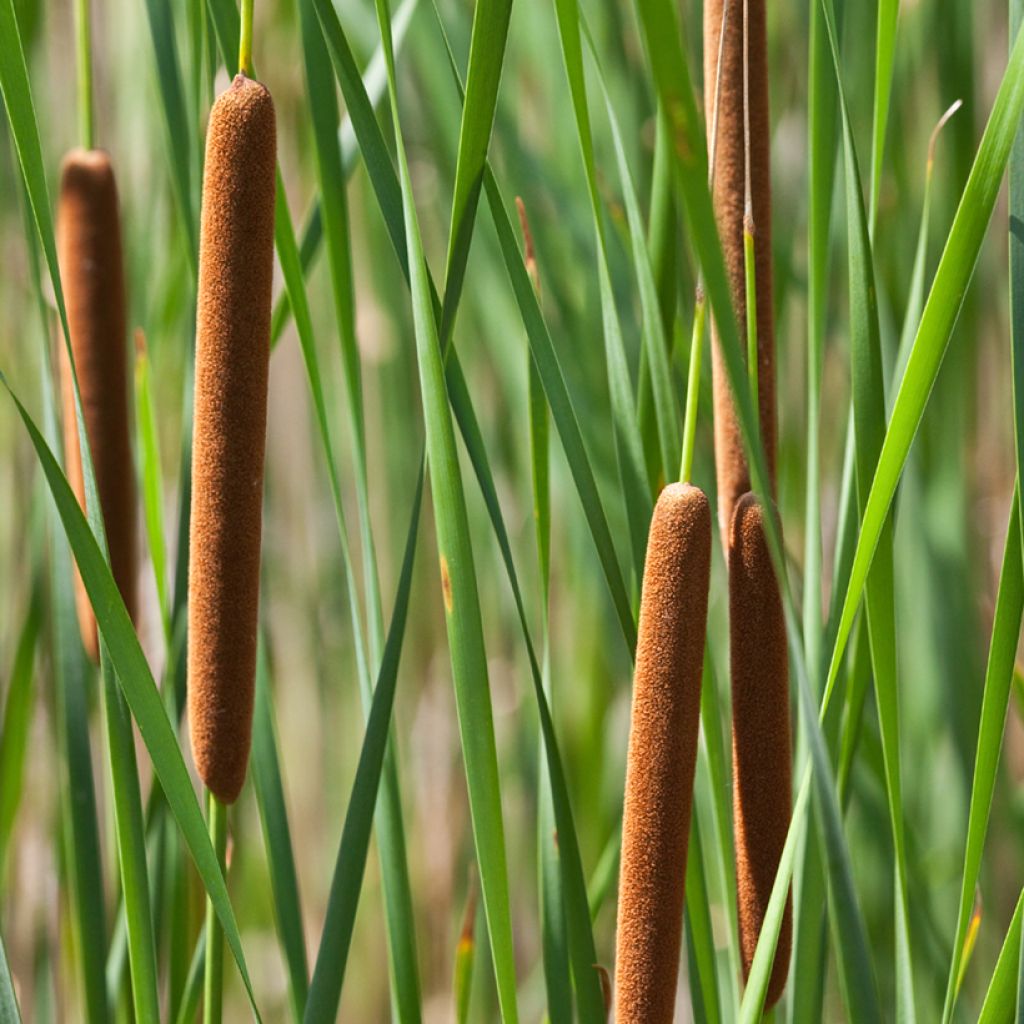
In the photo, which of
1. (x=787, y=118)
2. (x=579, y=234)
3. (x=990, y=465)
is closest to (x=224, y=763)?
(x=579, y=234)

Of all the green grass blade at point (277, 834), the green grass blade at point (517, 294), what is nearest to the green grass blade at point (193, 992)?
the green grass blade at point (277, 834)

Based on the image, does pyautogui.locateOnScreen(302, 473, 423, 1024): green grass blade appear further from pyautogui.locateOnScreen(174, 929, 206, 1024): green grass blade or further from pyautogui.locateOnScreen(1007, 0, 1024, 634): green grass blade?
pyautogui.locateOnScreen(1007, 0, 1024, 634): green grass blade

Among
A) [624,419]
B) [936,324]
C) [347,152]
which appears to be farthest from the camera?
[347,152]

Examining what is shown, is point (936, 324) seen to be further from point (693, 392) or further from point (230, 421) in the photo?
point (230, 421)

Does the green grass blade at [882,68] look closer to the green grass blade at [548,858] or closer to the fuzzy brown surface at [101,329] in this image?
the green grass blade at [548,858]

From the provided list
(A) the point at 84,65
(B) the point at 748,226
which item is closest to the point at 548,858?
(B) the point at 748,226

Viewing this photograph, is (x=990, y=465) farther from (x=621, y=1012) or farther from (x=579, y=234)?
(x=621, y=1012)
